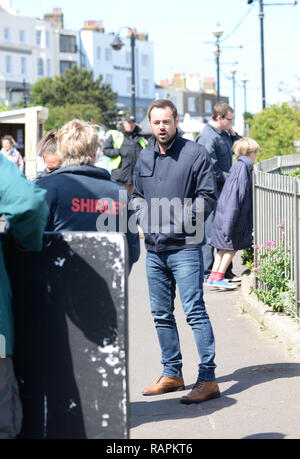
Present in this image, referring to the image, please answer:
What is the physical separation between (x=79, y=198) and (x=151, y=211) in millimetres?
1246

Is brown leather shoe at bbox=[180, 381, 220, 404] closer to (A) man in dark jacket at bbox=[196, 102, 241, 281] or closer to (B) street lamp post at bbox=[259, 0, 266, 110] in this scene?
(A) man in dark jacket at bbox=[196, 102, 241, 281]

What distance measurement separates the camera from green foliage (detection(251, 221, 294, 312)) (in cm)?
732

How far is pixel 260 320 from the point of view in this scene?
748 centimetres

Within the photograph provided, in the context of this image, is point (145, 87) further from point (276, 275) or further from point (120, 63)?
point (276, 275)

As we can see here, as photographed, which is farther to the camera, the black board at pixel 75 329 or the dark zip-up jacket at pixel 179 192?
the dark zip-up jacket at pixel 179 192

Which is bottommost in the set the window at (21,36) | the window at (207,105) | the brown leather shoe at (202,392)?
the brown leather shoe at (202,392)

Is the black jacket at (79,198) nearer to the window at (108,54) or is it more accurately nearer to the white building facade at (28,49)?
the white building facade at (28,49)

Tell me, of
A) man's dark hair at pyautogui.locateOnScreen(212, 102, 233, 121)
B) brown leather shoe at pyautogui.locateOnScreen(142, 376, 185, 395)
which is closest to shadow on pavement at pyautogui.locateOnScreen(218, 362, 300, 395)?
brown leather shoe at pyautogui.locateOnScreen(142, 376, 185, 395)

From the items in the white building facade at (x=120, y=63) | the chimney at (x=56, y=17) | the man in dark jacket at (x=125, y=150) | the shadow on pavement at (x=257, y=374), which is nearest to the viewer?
the shadow on pavement at (x=257, y=374)

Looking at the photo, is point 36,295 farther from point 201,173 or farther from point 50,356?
point 201,173

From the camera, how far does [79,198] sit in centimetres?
429

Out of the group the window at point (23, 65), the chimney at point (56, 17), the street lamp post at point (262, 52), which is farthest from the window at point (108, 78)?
the street lamp post at point (262, 52)

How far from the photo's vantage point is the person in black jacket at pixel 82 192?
429 cm

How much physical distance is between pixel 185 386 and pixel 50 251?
9.10 ft
